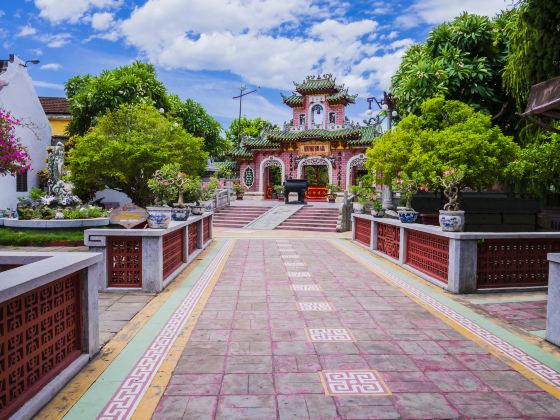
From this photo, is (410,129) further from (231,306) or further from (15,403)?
(15,403)

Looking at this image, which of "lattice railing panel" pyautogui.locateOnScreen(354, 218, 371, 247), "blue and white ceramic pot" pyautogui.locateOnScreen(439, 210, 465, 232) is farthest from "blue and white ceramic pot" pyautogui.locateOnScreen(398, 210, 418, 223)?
"lattice railing panel" pyautogui.locateOnScreen(354, 218, 371, 247)

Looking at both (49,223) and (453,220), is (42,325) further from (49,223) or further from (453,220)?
(49,223)

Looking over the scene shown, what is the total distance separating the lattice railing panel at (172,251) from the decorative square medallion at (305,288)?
2.19 m

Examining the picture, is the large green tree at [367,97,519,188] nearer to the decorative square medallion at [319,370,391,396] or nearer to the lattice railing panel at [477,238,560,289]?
the lattice railing panel at [477,238,560,289]

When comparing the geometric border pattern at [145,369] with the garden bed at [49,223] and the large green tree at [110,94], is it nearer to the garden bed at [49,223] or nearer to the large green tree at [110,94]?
the garden bed at [49,223]

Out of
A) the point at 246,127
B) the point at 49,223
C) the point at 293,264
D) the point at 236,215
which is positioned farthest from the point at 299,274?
the point at 246,127

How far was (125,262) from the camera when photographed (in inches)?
255

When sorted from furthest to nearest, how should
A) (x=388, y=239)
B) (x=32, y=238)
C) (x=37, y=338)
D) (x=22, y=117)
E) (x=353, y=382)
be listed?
(x=22, y=117), (x=32, y=238), (x=388, y=239), (x=353, y=382), (x=37, y=338)

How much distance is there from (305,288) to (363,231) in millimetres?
6820

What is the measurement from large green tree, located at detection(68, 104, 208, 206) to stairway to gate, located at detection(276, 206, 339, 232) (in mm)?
5977

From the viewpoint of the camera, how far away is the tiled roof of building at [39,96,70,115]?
1224 inches

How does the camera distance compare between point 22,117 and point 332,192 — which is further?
point 332,192

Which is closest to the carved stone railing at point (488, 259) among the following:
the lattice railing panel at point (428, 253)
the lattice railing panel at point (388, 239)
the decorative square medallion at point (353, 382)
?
the lattice railing panel at point (428, 253)

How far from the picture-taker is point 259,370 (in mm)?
3613
